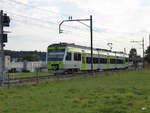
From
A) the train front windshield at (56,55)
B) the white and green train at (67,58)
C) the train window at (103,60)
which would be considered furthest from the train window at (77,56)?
the train window at (103,60)

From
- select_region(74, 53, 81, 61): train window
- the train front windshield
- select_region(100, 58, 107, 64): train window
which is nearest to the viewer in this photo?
the train front windshield

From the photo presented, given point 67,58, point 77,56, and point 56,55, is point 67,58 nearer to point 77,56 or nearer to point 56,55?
point 56,55

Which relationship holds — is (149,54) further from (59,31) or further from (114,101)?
(114,101)

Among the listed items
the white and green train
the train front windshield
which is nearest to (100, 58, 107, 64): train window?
the white and green train

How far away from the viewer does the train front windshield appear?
3622 cm

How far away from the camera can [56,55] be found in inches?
1446

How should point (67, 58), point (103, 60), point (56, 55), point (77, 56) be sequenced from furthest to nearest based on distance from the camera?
point (103, 60) < point (77, 56) < point (56, 55) < point (67, 58)

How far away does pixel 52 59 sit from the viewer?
121 ft

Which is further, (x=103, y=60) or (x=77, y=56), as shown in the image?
(x=103, y=60)

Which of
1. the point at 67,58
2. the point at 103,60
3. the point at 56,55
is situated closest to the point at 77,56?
the point at 67,58

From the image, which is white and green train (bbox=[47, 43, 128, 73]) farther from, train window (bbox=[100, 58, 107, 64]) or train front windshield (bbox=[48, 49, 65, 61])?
train window (bbox=[100, 58, 107, 64])

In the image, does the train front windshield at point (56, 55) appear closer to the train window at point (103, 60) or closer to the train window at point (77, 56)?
the train window at point (77, 56)

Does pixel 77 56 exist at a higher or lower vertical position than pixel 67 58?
higher

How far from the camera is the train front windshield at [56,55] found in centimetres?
3622
